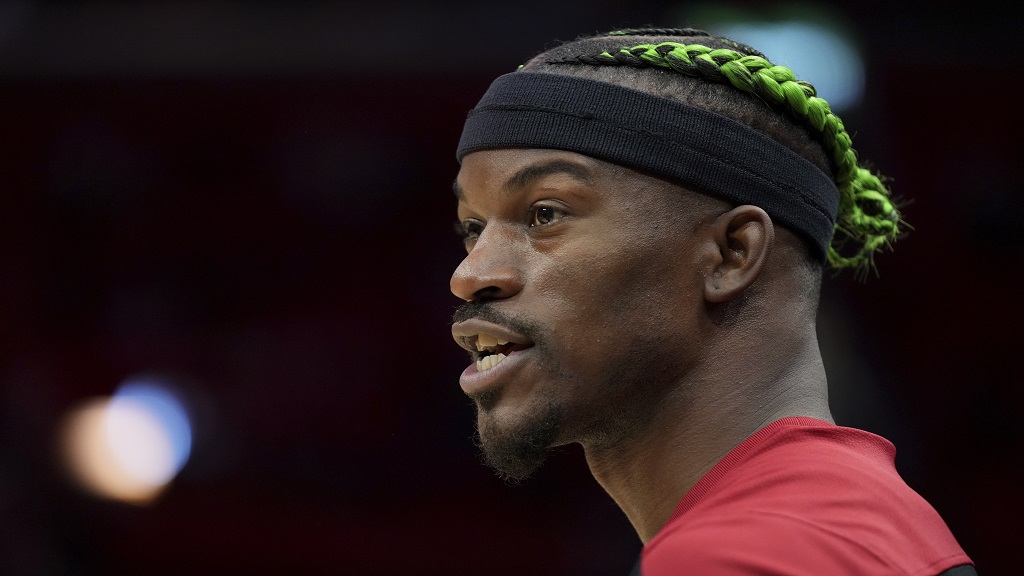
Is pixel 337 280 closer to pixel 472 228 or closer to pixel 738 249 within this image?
pixel 472 228

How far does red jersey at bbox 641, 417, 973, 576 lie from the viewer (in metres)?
1.38

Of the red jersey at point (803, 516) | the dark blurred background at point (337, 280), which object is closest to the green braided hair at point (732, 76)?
the red jersey at point (803, 516)

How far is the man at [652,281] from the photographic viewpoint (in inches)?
72.8

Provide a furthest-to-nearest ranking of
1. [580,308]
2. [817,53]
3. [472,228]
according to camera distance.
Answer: [817,53] < [472,228] < [580,308]

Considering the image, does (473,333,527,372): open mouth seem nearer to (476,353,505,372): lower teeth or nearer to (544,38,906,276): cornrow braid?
(476,353,505,372): lower teeth

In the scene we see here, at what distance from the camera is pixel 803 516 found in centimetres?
145

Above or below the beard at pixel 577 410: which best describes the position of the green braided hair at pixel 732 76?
above

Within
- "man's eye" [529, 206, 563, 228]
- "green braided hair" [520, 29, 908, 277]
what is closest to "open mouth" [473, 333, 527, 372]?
"man's eye" [529, 206, 563, 228]

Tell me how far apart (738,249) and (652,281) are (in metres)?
0.17

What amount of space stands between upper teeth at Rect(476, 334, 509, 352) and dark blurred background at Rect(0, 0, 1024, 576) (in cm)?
Answer: 257

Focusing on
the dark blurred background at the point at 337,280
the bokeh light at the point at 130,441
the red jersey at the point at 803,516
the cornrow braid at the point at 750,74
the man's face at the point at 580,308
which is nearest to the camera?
the red jersey at the point at 803,516

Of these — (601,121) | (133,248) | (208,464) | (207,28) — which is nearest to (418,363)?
(208,464)

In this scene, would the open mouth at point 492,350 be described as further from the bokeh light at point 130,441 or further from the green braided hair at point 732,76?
the bokeh light at point 130,441

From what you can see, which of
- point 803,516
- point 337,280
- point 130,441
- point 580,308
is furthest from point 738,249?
point 130,441
